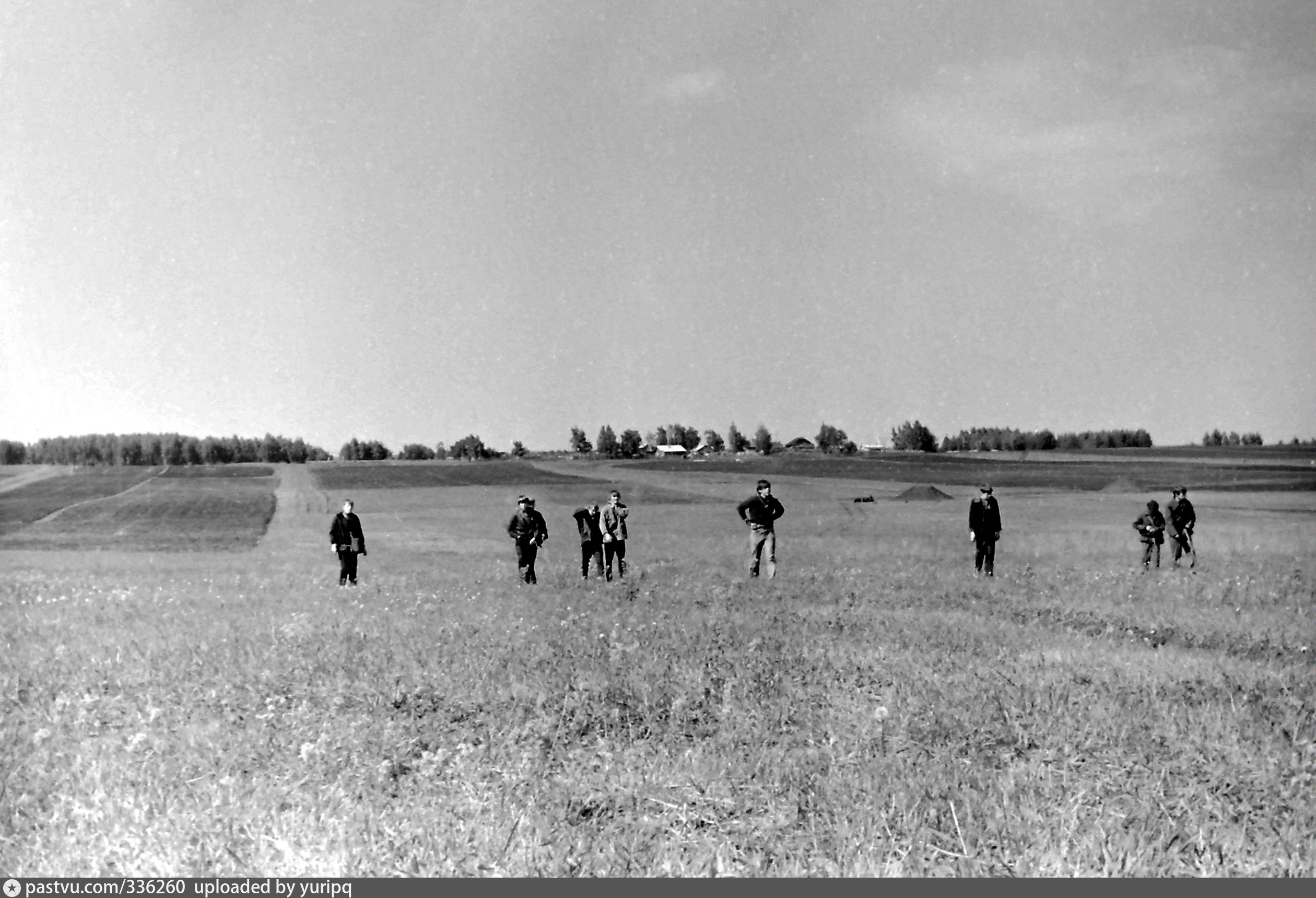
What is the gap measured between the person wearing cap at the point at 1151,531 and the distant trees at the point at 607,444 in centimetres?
906

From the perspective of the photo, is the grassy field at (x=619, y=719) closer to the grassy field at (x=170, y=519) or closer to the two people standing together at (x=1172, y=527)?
the grassy field at (x=170, y=519)

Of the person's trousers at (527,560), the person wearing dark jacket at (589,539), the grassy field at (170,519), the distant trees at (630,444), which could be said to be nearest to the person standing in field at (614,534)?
the person wearing dark jacket at (589,539)

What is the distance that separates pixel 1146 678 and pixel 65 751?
8.42 m

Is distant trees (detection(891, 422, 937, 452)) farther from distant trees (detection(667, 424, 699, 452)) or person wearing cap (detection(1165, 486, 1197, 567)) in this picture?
person wearing cap (detection(1165, 486, 1197, 567))

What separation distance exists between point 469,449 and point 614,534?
4791 millimetres

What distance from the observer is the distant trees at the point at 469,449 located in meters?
9.88

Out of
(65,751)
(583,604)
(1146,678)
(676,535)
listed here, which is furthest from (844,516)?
(65,751)

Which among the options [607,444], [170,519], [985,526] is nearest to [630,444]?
[607,444]

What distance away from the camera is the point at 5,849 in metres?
5.10

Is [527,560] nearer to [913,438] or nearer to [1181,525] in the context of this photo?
[913,438]

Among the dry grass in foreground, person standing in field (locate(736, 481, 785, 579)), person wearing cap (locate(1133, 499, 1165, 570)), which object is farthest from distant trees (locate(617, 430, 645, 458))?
person wearing cap (locate(1133, 499, 1165, 570))

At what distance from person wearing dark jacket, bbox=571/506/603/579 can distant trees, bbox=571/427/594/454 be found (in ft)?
9.44

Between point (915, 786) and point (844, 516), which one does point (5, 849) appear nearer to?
point (915, 786)
